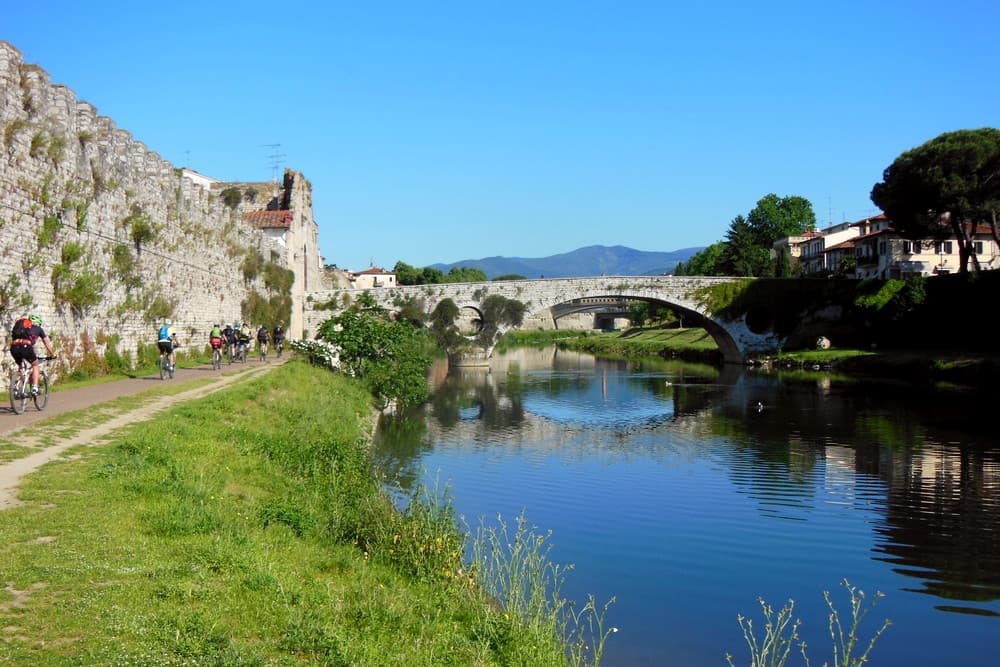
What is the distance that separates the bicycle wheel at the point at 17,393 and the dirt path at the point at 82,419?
0.34 feet

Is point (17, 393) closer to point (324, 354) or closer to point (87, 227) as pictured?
point (87, 227)

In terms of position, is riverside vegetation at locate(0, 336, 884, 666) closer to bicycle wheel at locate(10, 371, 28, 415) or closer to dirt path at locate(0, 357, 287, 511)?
dirt path at locate(0, 357, 287, 511)

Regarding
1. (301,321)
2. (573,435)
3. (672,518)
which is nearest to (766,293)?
(301,321)

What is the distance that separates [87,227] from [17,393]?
7.90 meters

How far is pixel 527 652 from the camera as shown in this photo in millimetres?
6969

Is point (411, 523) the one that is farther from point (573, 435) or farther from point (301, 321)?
point (301, 321)

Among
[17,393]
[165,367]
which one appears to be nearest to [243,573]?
[17,393]

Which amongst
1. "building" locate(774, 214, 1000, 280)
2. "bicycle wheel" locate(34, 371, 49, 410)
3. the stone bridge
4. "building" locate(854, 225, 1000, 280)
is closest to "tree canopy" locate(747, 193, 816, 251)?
"building" locate(774, 214, 1000, 280)

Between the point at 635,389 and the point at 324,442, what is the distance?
27981 mm

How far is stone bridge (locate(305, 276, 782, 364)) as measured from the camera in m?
56.0

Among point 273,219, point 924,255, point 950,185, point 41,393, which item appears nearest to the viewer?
point 41,393

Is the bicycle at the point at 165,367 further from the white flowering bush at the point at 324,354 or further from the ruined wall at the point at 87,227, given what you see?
the white flowering bush at the point at 324,354

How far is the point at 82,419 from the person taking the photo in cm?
1248

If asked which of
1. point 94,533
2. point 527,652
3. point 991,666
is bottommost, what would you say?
point 991,666
